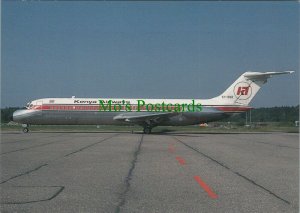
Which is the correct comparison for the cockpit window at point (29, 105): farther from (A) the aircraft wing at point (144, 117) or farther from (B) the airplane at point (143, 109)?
(A) the aircraft wing at point (144, 117)

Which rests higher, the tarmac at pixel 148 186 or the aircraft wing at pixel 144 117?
the aircraft wing at pixel 144 117

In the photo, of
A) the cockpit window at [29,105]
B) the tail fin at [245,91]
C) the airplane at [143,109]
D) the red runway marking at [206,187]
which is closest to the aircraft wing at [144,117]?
the airplane at [143,109]

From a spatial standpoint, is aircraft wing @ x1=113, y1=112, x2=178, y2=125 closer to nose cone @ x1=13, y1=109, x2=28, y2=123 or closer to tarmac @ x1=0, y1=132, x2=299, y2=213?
nose cone @ x1=13, y1=109, x2=28, y2=123

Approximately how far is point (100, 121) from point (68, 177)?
27652 mm

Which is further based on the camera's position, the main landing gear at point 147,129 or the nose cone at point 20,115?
the nose cone at point 20,115

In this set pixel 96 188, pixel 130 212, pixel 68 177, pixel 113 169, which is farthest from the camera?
pixel 113 169

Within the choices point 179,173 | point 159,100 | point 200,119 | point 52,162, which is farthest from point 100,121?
point 179,173

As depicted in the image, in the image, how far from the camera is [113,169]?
36.1 ft

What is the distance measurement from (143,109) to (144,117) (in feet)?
6.96

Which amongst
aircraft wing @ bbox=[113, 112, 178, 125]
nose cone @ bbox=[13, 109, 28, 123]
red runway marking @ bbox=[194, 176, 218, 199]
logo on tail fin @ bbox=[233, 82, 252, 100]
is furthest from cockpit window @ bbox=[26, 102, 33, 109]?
red runway marking @ bbox=[194, 176, 218, 199]

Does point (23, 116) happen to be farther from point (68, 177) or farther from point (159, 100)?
point (68, 177)

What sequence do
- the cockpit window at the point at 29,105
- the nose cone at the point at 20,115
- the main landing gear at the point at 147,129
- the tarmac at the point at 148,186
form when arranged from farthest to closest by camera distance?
1. the cockpit window at the point at 29,105
2. the nose cone at the point at 20,115
3. the main landing gear at the point at 147,129
4. the tarmac at the point at 148,186

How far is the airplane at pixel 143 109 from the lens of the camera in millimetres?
36875

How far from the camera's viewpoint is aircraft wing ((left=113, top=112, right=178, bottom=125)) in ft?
116
